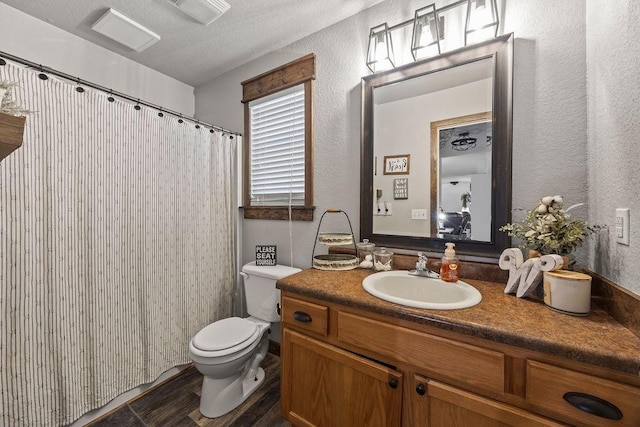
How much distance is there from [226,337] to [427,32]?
7.00 feet

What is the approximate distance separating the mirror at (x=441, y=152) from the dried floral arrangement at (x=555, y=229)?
0.17 meters

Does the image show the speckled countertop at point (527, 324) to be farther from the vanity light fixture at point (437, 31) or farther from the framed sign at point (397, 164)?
the vanity light fixture at point (437, 31)

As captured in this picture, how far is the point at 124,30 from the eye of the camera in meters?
1.72

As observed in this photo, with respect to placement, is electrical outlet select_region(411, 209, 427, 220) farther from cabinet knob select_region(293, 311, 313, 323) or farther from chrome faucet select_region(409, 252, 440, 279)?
cabinet knob select_region(293, 311, 313, 323)

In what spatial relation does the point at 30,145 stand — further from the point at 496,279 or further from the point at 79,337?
the point at 496,279

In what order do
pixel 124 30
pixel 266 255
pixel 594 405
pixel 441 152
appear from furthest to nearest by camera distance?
pixel 266 255 → pixel 124 30 → pixel 441 152 → pixel 594 405

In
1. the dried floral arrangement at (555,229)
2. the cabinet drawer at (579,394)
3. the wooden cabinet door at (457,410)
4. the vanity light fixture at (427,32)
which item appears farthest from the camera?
the vanity light fixture at (427,32)

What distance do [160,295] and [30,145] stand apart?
3.55 feet

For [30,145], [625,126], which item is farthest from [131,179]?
[625,126]

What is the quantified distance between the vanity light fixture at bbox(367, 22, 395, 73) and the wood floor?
85.7 inches

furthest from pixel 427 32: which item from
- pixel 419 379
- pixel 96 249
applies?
pixel 96 249

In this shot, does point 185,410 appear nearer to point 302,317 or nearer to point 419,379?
point 302,317

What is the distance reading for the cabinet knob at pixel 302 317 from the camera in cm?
116

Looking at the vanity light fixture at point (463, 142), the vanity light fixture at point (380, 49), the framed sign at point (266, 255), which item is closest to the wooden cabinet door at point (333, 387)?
the framed sign at point (266, 255)
